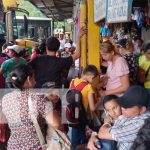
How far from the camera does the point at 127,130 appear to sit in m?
2.82

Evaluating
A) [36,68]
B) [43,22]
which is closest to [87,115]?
[36,68]

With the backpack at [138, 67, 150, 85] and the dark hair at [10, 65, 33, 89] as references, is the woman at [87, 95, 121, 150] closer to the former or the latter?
the dark hair at [10, 65, 33, 89]

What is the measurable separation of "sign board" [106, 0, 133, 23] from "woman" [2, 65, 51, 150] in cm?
100

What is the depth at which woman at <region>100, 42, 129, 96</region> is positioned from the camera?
14.5ft

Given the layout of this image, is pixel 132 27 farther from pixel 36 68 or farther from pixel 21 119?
pixel 21 119

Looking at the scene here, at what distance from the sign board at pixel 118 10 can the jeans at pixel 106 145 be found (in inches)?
41.7

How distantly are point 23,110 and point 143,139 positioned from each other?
3.84ft

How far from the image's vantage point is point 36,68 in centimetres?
477

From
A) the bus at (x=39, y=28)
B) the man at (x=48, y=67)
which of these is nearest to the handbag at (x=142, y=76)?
the man at (x=48, y=67)

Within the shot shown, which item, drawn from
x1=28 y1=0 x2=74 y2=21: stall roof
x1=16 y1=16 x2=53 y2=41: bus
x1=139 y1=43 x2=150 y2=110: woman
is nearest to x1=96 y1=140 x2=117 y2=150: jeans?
x1=139 y1=43 x2=150 y2=110: woman

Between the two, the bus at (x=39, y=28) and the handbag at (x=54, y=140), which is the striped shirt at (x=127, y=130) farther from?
the bus at (x=39, y=28)

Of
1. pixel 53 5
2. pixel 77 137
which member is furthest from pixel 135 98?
pixel 53 5

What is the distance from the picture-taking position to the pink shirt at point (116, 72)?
4449mm

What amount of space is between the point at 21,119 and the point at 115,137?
87 centimetres
